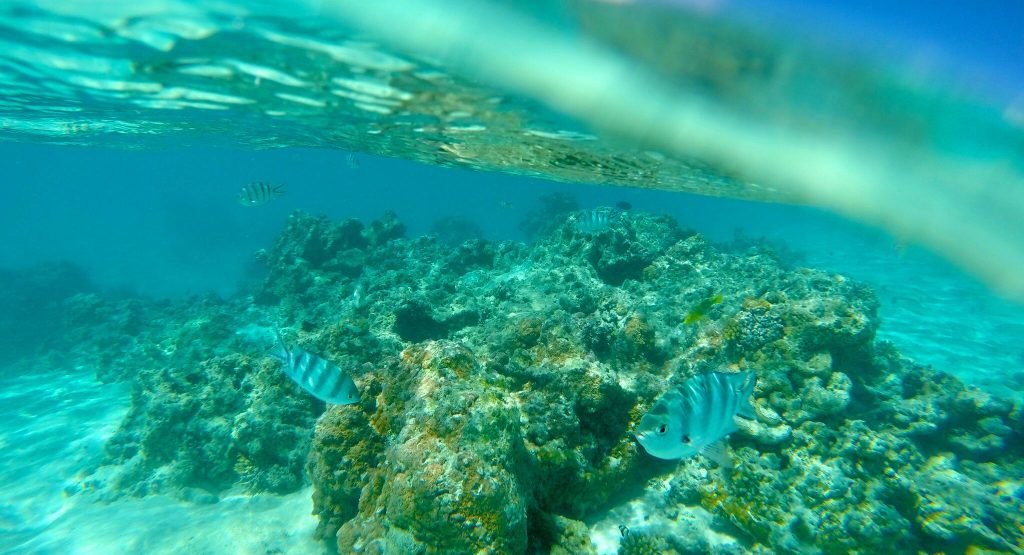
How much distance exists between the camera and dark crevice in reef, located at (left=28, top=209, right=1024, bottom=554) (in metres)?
4.35

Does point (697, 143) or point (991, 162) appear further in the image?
point (697, 143)

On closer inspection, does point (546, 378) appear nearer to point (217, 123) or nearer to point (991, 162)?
point (991, 162)

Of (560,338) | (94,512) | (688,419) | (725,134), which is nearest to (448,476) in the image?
(688,419)

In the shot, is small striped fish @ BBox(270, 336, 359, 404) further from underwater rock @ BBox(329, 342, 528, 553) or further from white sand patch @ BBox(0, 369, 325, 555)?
white sand patch @ BBox(0, 369, 325, 555)

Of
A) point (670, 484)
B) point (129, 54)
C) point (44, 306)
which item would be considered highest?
point (129, 54)

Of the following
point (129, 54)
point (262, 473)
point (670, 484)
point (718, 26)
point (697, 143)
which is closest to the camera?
point (718, 26)

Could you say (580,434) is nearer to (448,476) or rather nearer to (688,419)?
(448,476)

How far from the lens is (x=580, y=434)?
5.80 metres

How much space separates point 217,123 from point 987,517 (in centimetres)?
1816

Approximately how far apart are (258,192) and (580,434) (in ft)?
27.7

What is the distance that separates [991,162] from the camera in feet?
24.1

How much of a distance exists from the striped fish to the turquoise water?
151 cm

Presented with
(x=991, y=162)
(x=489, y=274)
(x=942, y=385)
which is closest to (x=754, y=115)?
(x=991, y=162)

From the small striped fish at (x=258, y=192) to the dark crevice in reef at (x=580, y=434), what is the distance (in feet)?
9.37
